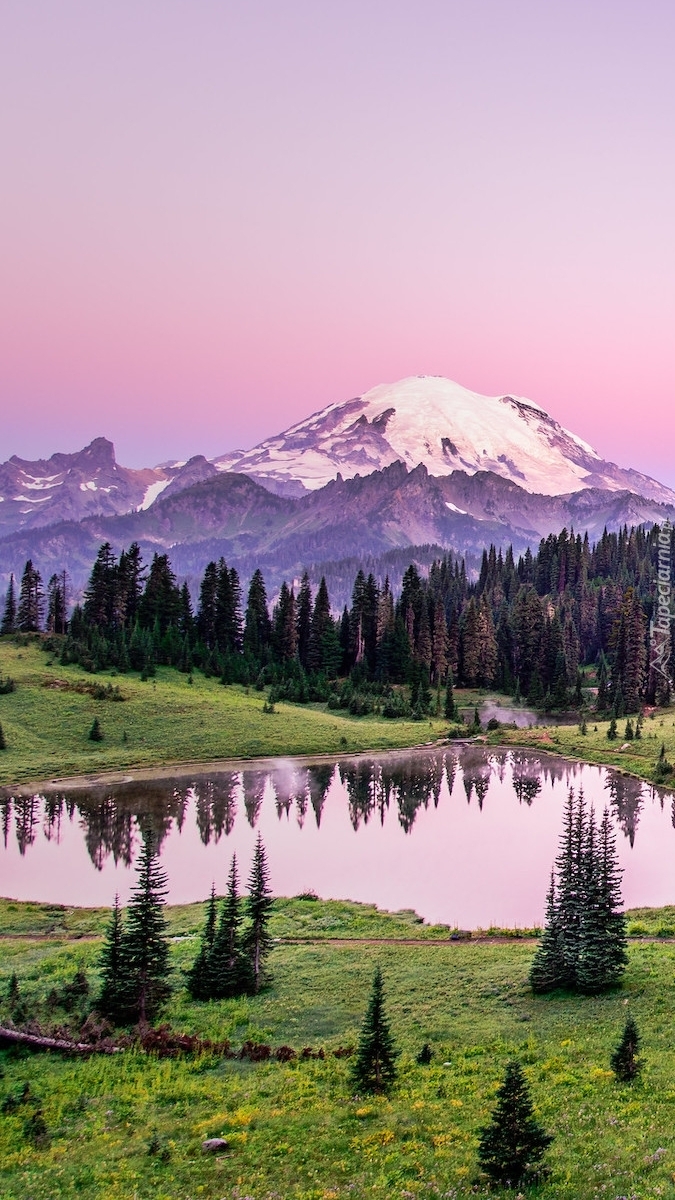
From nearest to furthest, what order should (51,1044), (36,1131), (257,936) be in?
1. (36,1131)
2. (51,1044)
3. (257,936)

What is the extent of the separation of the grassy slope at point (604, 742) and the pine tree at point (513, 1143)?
60.6 m

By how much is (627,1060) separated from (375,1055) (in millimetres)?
6520

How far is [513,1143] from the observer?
1712 centimetres

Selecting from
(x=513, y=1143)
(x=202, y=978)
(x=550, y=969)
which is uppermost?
(x=513, y=1143)

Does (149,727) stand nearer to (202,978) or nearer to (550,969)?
(202,978)

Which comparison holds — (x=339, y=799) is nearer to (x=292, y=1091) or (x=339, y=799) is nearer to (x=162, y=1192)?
(x=292, y=1091)

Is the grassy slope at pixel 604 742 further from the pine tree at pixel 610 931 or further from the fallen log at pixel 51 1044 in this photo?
the fallen log at pixel 51 1044

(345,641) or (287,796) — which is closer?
(287,796)

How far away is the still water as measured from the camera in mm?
48344

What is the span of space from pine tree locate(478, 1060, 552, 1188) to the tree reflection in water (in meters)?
40.2

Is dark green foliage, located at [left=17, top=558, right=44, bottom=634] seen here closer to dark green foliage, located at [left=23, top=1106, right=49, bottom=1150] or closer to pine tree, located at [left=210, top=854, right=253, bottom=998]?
pine tree, located at [left=210, top=854, right=253, bottom=998]

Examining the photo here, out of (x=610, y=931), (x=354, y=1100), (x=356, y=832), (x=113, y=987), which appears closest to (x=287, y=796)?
(x=356, y=832)

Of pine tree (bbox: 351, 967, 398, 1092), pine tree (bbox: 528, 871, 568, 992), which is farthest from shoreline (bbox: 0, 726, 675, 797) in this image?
pine tree (bbox: 351, 967, 398, 1092)

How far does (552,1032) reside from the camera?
26.0 metres
